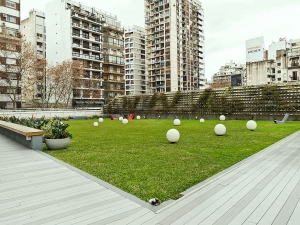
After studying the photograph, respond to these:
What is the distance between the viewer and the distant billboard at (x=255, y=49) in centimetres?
5878

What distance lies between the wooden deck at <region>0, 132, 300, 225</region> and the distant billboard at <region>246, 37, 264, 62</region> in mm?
61269

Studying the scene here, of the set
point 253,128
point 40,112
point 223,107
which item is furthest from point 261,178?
point 40,112

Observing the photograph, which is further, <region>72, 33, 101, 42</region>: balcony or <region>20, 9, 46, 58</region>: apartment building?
<region>20, 9, 46, 58</region>: apartment building

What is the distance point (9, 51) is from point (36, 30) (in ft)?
78.7

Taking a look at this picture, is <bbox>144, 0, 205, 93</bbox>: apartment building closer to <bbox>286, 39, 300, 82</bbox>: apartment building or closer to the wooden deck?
<bbox>286, 39, 300, 82</bbox>: apartment building

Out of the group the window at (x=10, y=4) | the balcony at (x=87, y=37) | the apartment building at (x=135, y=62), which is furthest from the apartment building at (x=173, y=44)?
the window at (x=10, y=4)

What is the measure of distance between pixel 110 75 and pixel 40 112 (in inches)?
1208

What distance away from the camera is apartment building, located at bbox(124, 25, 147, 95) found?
7100cm

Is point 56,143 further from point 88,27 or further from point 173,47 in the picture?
point 173,47

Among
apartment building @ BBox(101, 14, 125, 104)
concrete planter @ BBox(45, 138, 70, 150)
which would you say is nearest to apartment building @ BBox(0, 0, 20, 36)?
apartment building @ BBox(101, 14, 125, 104)

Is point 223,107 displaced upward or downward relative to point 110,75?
downward

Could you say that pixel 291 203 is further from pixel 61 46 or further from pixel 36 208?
pixel 61 46

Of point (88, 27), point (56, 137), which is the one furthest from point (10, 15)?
point (56, 137)

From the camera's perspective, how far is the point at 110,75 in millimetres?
56469
